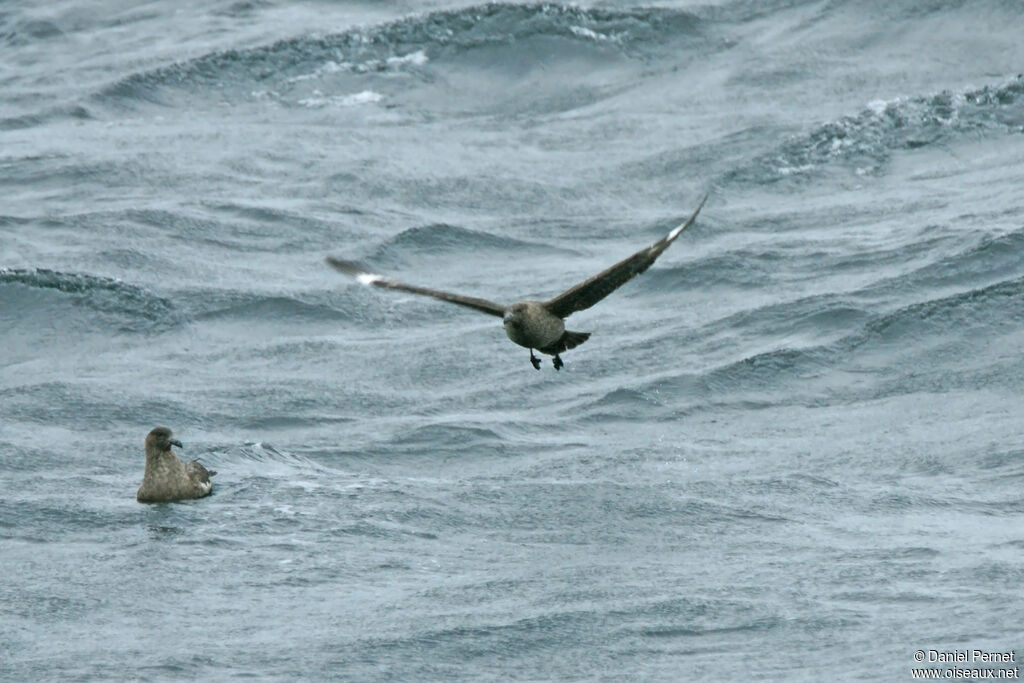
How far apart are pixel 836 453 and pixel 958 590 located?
374 centimetres

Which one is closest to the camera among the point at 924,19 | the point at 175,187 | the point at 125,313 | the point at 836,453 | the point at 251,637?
the point at 251,637

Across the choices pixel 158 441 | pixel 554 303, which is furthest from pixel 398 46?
pixel 554 303

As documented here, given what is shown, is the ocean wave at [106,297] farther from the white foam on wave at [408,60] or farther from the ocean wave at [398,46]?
the white foam on wave at [408,60]

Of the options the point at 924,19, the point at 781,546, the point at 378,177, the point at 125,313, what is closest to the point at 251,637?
the point at 781,546

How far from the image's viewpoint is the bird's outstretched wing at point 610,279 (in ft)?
41.3

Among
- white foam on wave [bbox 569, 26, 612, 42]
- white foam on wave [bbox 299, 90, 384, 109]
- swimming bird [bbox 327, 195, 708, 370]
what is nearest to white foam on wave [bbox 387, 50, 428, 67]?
white foam on wave [bbox 299, 90, 384, 109]

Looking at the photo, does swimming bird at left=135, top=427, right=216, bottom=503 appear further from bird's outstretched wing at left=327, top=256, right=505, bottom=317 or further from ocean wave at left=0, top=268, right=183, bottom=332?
ocean wave at left=0, top=268, right=183, bottom=332

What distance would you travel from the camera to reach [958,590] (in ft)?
43.3

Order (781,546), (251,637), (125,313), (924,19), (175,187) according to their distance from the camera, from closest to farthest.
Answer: (251,637) → (781,546) → (125,313) → (175,187) → (924,19)

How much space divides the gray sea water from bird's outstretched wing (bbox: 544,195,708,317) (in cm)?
200

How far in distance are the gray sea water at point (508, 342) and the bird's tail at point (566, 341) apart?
1.61m

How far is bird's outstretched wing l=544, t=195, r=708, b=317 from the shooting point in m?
12.6

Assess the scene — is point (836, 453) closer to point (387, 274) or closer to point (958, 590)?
point (958, 590)

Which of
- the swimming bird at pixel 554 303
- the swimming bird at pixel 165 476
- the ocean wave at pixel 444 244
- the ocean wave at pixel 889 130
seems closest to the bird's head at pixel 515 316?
the swimming bird at pixel 554 303
